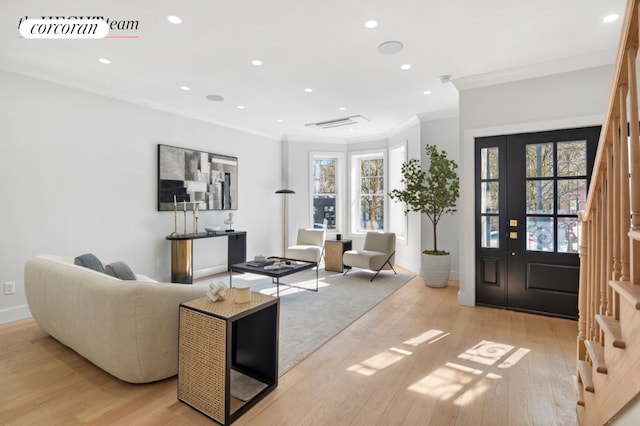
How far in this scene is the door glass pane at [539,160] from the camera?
3.62 meters

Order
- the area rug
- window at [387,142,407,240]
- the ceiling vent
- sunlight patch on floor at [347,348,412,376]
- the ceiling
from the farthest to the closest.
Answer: window at [387,142,407,240]
the ceiling vent
the area rug
the ceiling
sunlight patch on floor at [347,348,412,376]

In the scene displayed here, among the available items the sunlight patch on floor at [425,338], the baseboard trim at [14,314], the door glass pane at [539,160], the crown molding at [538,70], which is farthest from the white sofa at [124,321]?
the crown molding at [538,70]

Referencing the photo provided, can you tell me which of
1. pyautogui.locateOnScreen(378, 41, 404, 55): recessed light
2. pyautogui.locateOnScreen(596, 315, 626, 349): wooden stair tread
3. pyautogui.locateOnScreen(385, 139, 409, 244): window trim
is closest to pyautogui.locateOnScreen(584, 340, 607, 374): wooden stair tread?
pyautogui.locateOnScreen(596, 315, 626, 349): wooden stair tread

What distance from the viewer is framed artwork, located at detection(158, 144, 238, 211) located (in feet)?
16.4

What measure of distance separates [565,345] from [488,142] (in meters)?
2.36

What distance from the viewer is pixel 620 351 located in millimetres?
1149

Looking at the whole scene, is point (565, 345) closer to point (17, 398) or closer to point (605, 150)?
point (605, 150)

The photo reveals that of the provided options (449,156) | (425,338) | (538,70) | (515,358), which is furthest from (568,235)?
(449,156)

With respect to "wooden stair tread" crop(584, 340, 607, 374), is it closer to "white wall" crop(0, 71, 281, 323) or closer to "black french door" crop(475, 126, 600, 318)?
"black french door" crop(475, 126, 600, 318)

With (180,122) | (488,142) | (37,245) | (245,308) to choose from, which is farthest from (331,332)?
(180,122)

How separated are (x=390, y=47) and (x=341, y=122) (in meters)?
2.81

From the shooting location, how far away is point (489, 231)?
3.97 meters

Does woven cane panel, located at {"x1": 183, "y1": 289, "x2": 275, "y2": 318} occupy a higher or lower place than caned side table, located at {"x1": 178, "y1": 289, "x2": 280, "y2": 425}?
higher

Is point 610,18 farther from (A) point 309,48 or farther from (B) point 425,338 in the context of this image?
(B) point 425,338
